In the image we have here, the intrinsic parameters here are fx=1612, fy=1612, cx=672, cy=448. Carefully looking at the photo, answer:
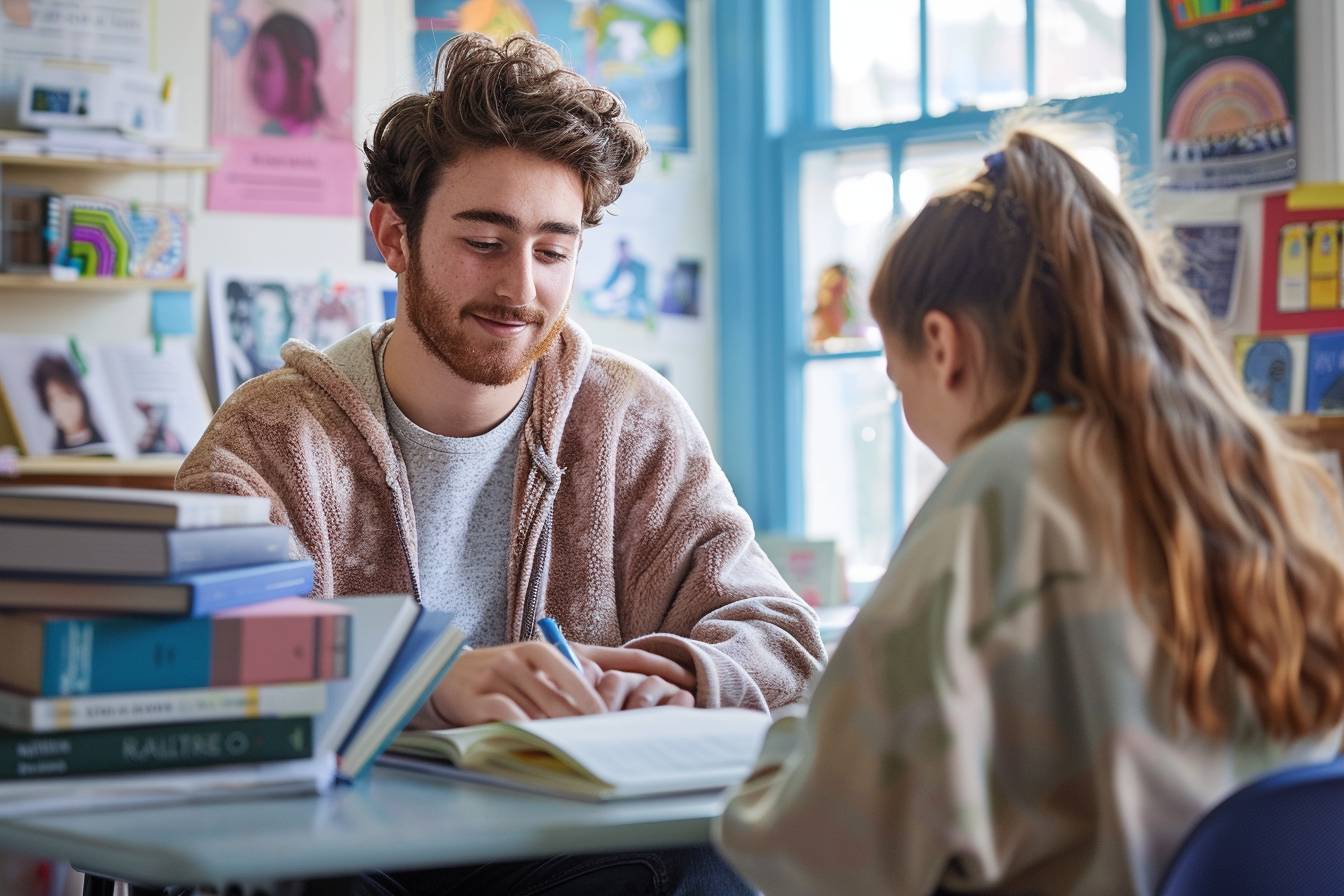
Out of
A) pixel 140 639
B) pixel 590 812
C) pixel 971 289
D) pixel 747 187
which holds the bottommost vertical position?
pixel 590 812

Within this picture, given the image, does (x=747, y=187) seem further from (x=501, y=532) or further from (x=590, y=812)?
(x=590, y=812)

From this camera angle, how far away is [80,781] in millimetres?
1118

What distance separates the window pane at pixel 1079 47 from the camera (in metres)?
3.32

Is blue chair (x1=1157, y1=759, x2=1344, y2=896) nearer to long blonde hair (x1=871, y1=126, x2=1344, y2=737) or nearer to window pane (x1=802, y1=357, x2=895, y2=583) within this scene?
long blonde hair (x1=871, y1=126, x2=1344, y2=737)

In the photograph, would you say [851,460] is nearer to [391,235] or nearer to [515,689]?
[391,235]

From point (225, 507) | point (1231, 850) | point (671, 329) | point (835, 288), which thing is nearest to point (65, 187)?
point (671, 329)

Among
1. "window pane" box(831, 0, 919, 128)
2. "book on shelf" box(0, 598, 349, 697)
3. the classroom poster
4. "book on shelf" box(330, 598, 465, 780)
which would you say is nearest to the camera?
"book on shelf" box(0, 598, 349, 697)

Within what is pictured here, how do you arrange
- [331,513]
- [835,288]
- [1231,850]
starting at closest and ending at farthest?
[1231,850], [331,513], [835,288]

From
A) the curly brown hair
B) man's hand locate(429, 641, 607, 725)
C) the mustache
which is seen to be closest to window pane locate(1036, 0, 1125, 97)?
the curly brown hair

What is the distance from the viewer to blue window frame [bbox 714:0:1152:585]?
385 centimetres

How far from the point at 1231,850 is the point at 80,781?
2.48 ft

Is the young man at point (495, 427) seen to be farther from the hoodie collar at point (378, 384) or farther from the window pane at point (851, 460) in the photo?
the window pane at point (851, 460)

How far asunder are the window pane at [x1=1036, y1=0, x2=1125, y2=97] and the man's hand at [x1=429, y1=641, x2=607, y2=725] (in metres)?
2.33

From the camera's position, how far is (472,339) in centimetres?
192
